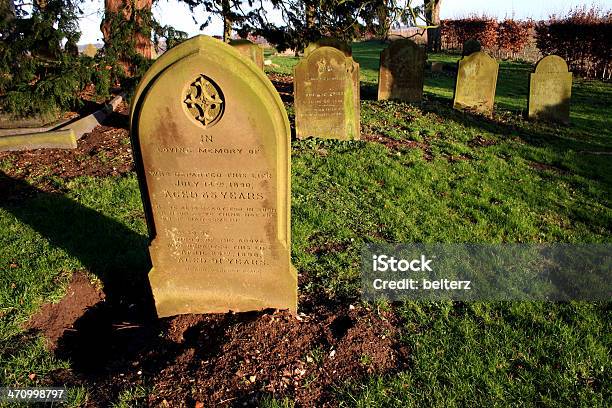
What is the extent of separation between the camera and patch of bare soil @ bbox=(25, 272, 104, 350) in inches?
139

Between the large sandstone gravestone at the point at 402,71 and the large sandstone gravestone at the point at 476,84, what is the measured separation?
1055mm

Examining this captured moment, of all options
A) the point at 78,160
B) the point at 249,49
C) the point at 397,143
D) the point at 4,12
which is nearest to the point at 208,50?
Result: the point at 78,160

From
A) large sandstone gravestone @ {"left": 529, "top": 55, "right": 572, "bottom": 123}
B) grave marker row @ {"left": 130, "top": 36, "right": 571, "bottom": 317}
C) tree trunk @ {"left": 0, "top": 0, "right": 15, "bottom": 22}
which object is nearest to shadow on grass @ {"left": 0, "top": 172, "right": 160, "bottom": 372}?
grave marker row @ {"left": 130, "top": 36, "right": 571, "bottom": 317}

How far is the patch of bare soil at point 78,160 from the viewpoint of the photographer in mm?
6895

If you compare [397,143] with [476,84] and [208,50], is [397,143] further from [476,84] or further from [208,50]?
[208,50]

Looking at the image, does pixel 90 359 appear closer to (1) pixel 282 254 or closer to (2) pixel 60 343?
(2) pixel 60 343

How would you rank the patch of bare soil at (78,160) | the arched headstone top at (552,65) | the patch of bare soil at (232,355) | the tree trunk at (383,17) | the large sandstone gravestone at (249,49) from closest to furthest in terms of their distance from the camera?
the patch of bare soil at (232,355) → the patch of bare soil at (78,160) → the arched headstone top at (552,65) → the large sandstone gravestone at (249,49) → the tree trunk at (383,17)

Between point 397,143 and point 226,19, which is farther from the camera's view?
point 226,19

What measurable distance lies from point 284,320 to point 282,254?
56 cm

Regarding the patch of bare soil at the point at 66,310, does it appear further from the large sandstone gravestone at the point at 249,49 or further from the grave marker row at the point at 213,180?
the large sandstone gravestone at the point at 249,49

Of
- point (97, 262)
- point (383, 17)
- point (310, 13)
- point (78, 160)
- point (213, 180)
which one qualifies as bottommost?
point (97, 262)

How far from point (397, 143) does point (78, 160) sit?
20.0 feet

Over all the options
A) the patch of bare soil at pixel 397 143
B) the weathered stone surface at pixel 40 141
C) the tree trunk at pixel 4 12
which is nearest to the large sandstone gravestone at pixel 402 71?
the patch of bare soil at pixel 397 143

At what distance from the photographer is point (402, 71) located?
11625 millimetres
